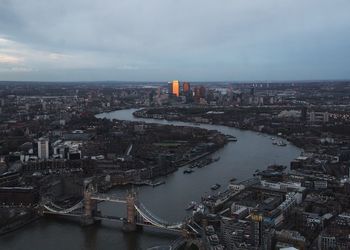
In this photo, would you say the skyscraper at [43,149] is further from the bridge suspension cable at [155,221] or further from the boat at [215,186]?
the bridge suspension cable at [155,221]

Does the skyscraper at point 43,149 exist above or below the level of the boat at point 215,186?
above

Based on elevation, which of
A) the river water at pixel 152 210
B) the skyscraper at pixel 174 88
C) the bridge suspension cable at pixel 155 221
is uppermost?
the skyscraper at pixel 174 88

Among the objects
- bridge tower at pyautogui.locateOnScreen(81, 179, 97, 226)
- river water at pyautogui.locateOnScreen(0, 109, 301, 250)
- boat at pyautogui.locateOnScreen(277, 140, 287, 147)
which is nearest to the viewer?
river water at pyautogui.locateOnScreen(0, 109, 301, 250)

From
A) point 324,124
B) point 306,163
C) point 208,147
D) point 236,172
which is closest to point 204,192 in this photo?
point 236,172

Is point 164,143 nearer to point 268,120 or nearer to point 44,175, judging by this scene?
point 44,175

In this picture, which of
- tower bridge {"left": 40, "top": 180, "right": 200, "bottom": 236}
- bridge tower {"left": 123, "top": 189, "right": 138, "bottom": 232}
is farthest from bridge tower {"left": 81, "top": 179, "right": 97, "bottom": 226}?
bridge tower {"left": 123, "top": 189, "right": 138, "bottom": 232}

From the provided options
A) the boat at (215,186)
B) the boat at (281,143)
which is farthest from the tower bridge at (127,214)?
the boat at (281,143)

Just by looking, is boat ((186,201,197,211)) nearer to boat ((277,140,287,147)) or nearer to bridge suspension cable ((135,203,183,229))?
Answer: bridge suspension cable ((135,203,183,229))
